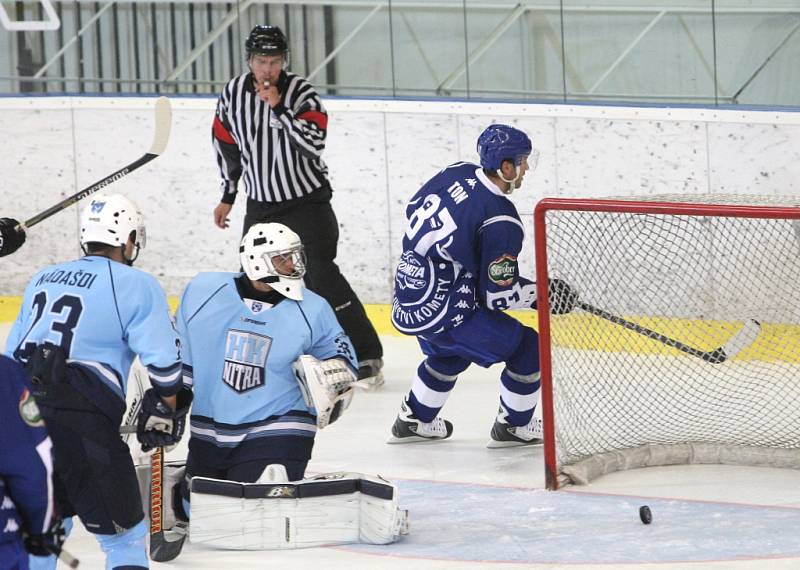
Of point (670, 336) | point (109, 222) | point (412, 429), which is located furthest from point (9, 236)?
point (670, 336)

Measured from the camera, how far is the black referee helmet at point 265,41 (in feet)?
19.7

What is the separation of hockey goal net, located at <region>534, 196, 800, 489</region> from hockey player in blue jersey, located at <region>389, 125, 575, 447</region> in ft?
0.45

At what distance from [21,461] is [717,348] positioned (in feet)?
10.6

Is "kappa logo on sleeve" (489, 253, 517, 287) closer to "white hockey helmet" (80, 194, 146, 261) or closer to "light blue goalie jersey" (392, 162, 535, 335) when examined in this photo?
"light blue goalie jersey" (392, 162, 535, 335)

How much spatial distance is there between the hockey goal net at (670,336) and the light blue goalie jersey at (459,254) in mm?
153

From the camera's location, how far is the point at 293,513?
4.15 m

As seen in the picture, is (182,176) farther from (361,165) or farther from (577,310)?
(577,310)

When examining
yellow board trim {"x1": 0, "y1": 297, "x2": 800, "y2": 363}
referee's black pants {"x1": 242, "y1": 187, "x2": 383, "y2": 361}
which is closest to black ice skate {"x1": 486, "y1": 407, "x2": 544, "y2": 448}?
yellow board trim {"x1": 0, "y1": 297, "x2": 800, "y2": 363}

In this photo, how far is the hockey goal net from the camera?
15.9ft

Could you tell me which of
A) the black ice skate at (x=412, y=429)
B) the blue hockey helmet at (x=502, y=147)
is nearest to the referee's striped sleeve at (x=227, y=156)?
the black ice skate at (x=412, y=429)

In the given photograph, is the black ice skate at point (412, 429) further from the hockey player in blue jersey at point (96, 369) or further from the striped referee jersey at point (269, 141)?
the hockey player in blue jersey at point (96, 369)

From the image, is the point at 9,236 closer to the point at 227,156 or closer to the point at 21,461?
the point at 227,156

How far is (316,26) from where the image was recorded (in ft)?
25.9

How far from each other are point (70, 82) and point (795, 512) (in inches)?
189
